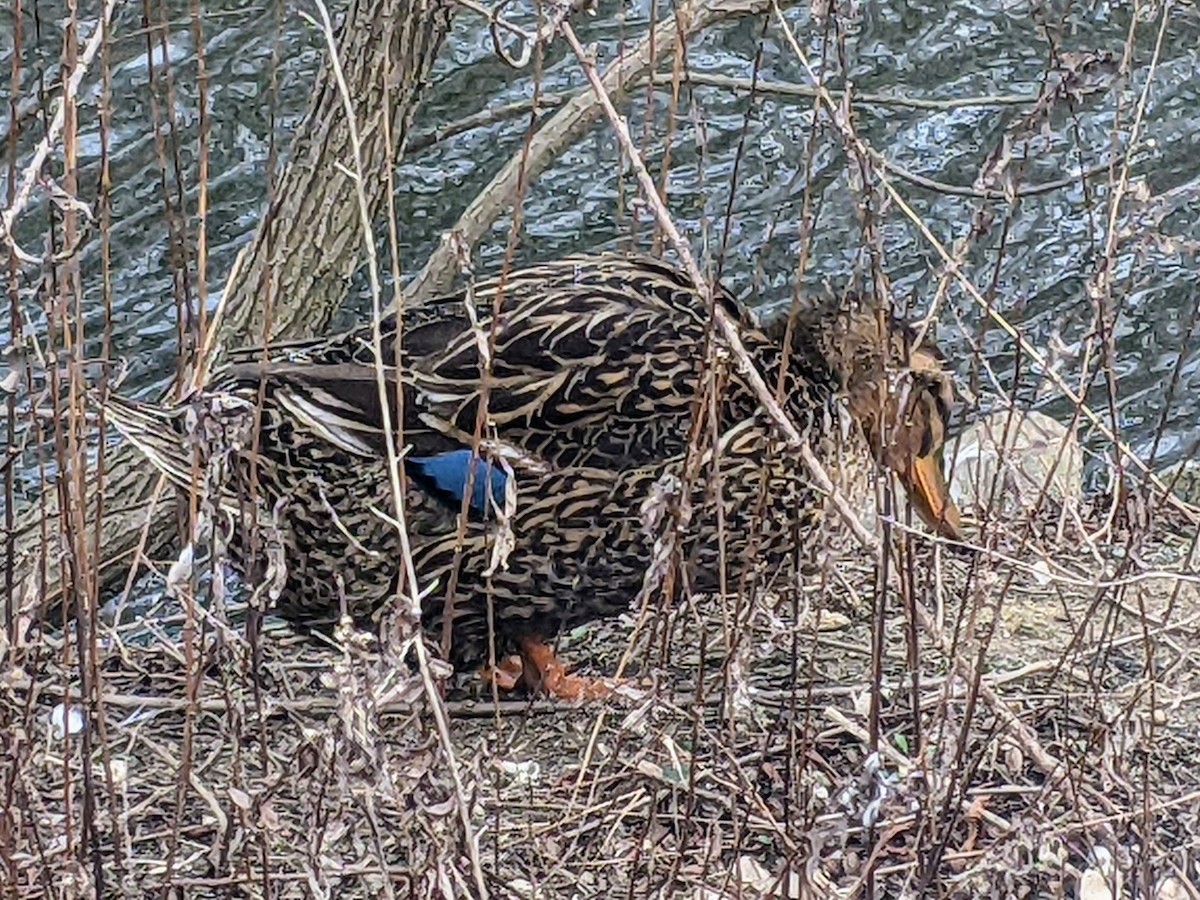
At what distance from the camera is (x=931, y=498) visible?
3.93 metres

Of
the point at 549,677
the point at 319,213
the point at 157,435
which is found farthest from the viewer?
the point at 319,213

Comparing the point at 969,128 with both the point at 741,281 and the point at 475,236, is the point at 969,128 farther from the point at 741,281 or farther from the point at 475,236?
the point at 475,236

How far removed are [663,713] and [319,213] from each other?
Result: 197 centimetres

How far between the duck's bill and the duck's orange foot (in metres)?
0.74

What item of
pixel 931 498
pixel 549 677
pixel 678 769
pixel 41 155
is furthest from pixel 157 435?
A: pixel 931 498

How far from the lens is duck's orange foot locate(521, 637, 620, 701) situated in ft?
13.4

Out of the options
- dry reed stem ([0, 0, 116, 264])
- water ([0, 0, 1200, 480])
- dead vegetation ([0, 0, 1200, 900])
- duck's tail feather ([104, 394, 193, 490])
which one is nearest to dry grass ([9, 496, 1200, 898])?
dead vegetation ([0, 0, 1200, 900])

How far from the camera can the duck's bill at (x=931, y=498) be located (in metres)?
3.91

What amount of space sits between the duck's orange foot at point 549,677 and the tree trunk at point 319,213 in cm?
120

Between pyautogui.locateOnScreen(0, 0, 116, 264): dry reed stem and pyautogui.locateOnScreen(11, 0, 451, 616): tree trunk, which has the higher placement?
pyautogui.locateOnScreen(0, 0, 116, 264): dry reed stem

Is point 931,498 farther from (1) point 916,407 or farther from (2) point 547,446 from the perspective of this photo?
(2) point 547,446

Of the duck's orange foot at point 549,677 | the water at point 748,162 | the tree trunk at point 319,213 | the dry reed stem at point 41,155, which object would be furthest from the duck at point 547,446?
the water at point 748,162

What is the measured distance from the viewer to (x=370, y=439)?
3.78 meters

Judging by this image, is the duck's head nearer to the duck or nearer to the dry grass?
the duck
